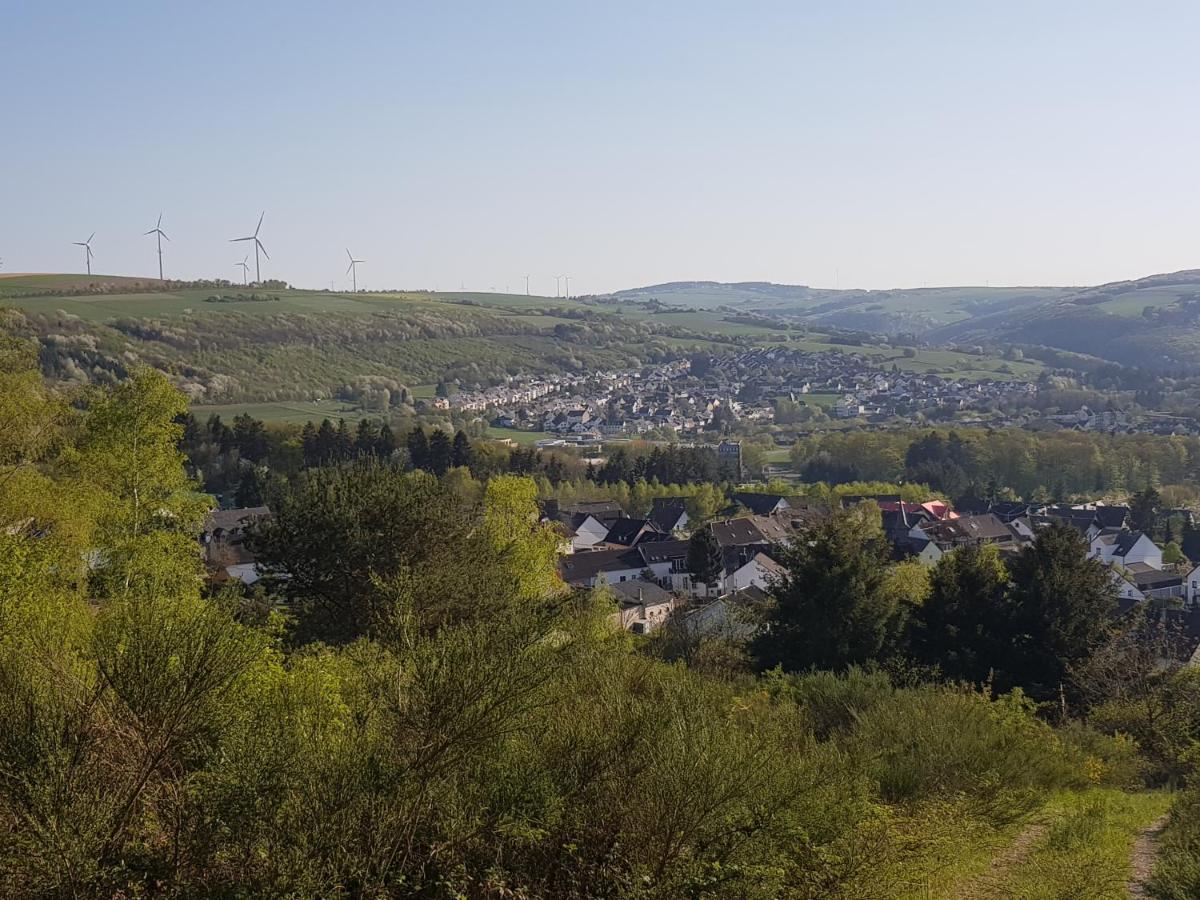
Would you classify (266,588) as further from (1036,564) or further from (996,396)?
(996,396)

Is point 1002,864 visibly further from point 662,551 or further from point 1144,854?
point 662,551

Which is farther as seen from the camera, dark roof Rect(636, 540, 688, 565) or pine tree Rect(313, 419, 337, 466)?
pine tree Rect(313, 419, 337, 466)

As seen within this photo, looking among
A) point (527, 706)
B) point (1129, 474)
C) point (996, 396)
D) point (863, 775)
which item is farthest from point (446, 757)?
point (996, 396)

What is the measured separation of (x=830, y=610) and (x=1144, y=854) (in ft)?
33.0

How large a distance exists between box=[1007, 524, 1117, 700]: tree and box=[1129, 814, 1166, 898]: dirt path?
8159 mm

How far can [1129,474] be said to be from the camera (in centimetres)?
7131

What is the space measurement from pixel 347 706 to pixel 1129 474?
72.5 metres

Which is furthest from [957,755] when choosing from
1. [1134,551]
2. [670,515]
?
[670,515]

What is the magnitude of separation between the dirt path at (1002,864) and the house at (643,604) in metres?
23.9

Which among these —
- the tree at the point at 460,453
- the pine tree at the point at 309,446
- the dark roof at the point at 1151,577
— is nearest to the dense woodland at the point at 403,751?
the dark roof at the point at 1151,577

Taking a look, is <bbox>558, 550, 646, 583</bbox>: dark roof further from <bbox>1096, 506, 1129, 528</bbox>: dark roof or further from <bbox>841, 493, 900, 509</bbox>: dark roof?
<bbox>1096, 506, 1129, 528</bbox>: dark roof

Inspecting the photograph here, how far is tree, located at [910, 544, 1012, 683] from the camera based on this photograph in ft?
67.1

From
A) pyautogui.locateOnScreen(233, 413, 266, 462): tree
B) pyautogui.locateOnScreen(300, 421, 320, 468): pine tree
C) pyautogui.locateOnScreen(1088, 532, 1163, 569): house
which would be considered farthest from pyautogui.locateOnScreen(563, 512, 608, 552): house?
pyautogui.locateOnScreen(1088, 532, 1163, 569): house

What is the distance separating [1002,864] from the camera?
10266 mm
